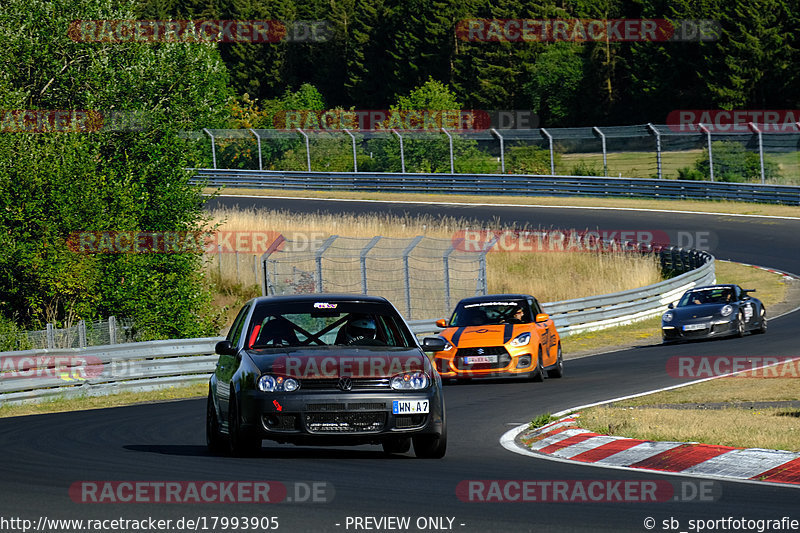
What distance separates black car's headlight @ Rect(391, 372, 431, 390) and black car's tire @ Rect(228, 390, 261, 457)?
3.98 feet

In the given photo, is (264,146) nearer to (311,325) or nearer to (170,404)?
(311,325)

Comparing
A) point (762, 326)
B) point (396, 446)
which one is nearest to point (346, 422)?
point (396, 446)

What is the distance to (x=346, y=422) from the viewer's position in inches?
398

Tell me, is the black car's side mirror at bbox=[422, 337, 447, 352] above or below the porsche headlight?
above

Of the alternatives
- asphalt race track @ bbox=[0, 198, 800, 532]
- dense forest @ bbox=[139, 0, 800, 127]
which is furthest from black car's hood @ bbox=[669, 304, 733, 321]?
dense forest @ bbox=[139, 0, 800, 127]

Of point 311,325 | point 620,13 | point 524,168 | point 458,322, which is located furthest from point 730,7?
point 458,322

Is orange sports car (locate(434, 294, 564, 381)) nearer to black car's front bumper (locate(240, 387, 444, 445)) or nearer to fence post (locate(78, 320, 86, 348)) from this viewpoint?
fence post (locate(78, 320, 86, 348))

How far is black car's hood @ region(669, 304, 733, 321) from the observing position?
25.2 meters

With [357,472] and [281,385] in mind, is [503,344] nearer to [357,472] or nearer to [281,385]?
[281,385]

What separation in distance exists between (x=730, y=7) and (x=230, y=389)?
237 feet

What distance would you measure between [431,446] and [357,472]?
1180mm

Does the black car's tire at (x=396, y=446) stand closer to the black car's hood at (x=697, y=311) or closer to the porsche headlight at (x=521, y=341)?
the porsche headlight at (x=521, y=341)

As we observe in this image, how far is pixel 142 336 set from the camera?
28.5 metres

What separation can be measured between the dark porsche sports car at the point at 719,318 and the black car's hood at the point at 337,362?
15.5 meters
